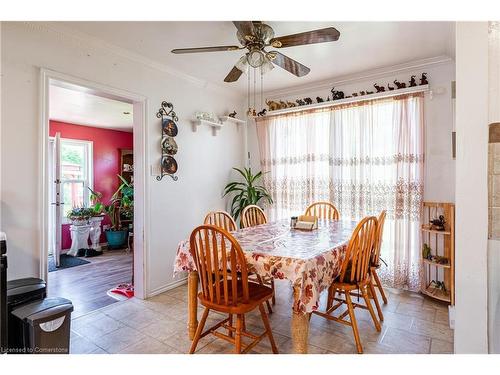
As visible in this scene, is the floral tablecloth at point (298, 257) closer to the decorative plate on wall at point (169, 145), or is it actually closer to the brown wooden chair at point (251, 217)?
the brown wooden chair at point (251, 217)

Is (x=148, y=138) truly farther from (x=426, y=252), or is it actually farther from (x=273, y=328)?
(x=426, y=252)

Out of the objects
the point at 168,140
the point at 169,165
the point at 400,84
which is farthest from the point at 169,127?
the point at 400,84

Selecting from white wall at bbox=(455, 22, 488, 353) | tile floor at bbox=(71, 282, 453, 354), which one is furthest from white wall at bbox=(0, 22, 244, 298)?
white wall at bbox=(455, 22, 488, 353)

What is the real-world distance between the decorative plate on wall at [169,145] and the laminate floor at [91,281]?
1.68m

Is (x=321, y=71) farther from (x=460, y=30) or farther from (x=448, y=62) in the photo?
(x=460, y=30)

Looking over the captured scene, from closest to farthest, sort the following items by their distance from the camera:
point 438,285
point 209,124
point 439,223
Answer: point 439,223 < point 438,285 < point 209,124

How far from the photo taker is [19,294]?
1.75 metres

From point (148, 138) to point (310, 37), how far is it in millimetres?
1921

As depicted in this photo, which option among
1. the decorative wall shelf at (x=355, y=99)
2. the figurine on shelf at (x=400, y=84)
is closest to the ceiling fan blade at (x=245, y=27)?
the decorative wall shelf at (x=355, y=99)

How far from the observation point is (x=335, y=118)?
362 cm

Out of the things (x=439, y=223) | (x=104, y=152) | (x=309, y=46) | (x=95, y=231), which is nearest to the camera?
(x=309, y=46)

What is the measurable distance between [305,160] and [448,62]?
1845 mm

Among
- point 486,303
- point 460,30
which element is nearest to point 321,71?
point 460,30
